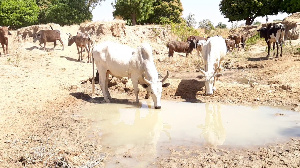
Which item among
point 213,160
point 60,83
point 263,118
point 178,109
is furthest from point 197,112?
point 60,83

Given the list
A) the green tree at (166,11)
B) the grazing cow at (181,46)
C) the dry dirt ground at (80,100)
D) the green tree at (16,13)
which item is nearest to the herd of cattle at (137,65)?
the dry dirt ground at (80,100)

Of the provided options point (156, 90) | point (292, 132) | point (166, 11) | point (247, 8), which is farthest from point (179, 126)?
point (166, 11)

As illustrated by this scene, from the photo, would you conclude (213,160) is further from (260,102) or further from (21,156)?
(260,102)

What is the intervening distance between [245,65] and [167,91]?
6.74 metres

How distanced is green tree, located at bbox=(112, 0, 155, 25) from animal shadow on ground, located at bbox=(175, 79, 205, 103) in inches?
884

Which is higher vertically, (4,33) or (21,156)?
(4,33)

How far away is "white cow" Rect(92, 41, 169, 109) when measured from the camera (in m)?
8.43

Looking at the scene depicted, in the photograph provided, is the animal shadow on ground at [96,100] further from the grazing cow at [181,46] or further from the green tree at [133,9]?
the green tree at [133,9]

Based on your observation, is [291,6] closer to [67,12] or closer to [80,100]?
[67,12]

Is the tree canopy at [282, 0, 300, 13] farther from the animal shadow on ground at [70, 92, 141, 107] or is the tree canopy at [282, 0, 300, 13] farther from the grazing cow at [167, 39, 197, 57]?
the animal shadow on ground at [70, 92, 141, 107]

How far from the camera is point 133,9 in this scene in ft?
→ 107

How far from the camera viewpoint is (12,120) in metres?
7.14

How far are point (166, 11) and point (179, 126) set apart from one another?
33.0m

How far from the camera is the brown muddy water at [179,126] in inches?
230
